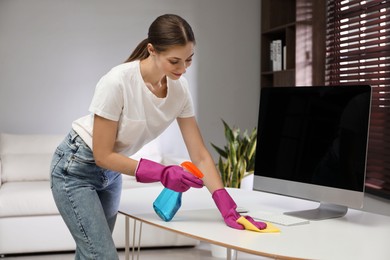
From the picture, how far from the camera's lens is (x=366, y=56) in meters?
3.64

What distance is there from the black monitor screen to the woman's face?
0.40m

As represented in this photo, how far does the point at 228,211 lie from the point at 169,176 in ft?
0.72

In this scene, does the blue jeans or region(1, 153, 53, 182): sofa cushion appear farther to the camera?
region(1, 153, 53, 182): sofa cushion

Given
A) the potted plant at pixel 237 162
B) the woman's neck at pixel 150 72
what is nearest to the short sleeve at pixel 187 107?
the woman's neck at pixel 150 72

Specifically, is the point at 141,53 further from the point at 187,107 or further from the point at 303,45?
the point at 303,45

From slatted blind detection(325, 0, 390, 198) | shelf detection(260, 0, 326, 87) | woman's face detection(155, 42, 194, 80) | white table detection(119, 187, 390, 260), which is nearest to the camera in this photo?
white table detection(119, 187, 390, 260)

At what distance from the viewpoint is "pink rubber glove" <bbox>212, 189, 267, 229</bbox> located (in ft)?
5.74

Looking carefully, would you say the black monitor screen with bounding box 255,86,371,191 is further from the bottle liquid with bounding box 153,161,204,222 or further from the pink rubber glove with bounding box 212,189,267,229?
the bottle liquid with bounding box 153,161,204,222

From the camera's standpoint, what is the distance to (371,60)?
3660mm

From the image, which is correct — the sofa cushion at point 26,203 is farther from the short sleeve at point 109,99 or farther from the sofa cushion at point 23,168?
the short sleeve at point 109,99

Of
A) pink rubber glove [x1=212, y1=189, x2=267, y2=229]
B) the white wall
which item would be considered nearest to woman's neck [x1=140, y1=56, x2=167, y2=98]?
pink rubber glove [x1=212, y1=189, x2=267, y2=229]

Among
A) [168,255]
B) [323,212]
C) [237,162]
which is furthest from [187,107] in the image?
[168,255]

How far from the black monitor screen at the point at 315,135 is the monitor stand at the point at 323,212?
0.10 metres

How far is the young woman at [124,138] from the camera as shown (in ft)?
5.90
